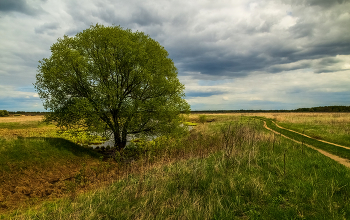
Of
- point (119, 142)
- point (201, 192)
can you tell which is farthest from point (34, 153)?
point (201, 192)

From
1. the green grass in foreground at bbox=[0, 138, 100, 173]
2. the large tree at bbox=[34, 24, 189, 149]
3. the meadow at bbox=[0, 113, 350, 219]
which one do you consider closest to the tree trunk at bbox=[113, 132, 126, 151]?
the large tree at bbox=[34, 24, 189, 149]

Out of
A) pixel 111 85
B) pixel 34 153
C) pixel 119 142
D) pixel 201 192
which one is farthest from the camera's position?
pixel 119 142

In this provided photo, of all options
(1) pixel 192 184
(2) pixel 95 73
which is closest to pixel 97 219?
(1) pixel 192 184

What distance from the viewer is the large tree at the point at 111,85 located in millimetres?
20984

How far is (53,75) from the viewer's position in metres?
20.1

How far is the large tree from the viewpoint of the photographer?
68.8ft

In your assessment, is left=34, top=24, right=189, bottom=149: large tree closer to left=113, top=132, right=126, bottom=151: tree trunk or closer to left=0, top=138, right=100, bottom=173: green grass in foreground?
left=113, top=132, right=126, bottom=151: tree trunk

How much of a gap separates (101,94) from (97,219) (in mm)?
16551

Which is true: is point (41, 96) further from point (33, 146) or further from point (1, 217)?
point (1, 217)

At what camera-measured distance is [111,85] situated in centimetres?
2253

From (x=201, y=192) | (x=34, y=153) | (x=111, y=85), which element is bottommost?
(x=201, y=192)

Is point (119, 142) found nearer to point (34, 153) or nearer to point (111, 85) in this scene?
point (111, 85)

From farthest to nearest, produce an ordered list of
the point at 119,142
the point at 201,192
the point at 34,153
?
the point at 119,142 → the point at 34,153 → the point at 201,192

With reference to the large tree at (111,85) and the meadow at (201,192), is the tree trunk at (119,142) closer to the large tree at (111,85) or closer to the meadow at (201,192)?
the large tree at (111,85)
